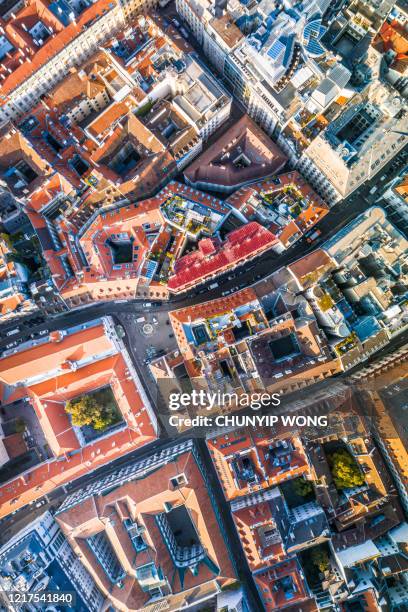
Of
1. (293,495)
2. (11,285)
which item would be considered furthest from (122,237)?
(293,495)

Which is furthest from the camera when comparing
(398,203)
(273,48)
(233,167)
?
(233,167)

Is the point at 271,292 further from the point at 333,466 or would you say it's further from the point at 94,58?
the point at 94,58

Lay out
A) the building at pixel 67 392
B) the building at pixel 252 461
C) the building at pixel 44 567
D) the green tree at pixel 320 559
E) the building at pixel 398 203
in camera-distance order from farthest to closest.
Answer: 1. the green tree at pixel 320 559
2. the building at pixel 67 392
3. the building at pixel 252 461
4. the building at pixel 44 567
5. the building at pixel 398 203

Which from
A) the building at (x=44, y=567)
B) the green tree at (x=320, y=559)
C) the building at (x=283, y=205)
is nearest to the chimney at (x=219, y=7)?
the building at (x=283, y=205)

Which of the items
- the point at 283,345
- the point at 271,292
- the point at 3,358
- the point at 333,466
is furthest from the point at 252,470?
the point at 3,358

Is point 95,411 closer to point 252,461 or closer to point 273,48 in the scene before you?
point 252,461

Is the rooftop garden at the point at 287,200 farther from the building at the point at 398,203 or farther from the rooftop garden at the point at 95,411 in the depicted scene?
the rooftop garden at the point at 95,411
